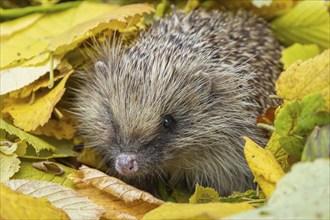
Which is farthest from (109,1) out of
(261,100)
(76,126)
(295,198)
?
(295,198)

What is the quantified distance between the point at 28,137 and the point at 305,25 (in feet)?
4.09

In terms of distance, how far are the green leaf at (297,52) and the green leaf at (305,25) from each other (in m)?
0.07

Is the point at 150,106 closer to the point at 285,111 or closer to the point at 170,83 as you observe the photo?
the point at 170,83

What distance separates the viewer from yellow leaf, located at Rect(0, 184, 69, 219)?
175 centimetres

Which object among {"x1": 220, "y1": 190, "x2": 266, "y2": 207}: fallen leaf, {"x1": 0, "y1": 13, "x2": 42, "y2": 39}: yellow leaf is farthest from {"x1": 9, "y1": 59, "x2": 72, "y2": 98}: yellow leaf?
{"x1": 220, "y1": 190, "x2": 266, "y2": 207}: fallen leaf

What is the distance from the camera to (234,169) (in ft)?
8.18

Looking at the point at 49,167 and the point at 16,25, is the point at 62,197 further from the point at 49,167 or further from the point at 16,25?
the point at 16,25

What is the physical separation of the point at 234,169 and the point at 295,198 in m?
1.03

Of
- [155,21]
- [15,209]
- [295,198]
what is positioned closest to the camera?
[295,198]

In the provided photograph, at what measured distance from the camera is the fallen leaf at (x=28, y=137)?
227 cm

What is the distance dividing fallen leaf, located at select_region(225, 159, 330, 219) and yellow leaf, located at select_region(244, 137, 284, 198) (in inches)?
9.8

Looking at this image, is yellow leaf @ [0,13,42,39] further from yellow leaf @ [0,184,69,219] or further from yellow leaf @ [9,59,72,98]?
yellow leaf @ [0,184,69,219]

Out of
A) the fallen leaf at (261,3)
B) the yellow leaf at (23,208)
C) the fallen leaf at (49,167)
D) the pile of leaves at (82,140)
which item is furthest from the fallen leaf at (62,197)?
the fallen leaf at (261,3)

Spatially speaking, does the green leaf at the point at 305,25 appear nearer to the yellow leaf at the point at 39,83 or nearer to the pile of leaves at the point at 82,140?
the pile of leaves at the point at 82,140
